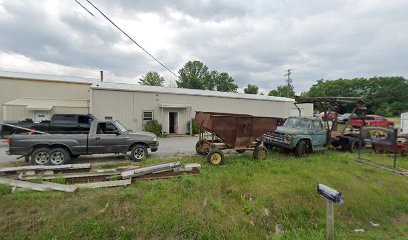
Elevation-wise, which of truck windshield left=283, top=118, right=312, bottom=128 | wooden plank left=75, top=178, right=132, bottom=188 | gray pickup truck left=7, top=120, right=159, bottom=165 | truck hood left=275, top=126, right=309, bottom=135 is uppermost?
truck windshield left=283, top=118, right=312, bottom=128

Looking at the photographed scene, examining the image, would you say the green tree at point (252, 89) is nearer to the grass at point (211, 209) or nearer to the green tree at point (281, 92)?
the green tree at point (281, 92)

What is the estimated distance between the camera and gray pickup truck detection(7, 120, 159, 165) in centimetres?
743

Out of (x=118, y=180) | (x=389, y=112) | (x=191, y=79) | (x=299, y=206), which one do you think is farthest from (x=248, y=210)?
(x=389, y=112)

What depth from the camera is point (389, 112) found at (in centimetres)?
5503

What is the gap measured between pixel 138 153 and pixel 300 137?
722cm

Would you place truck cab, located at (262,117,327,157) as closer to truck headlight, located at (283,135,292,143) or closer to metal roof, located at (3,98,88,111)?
truck headlight, located at (283,135,292,143)

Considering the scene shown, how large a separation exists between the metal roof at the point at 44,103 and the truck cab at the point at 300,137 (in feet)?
56.8

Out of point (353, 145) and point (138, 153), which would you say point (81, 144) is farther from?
point (353, 145)

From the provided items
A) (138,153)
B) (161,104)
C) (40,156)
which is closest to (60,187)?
(40,156)

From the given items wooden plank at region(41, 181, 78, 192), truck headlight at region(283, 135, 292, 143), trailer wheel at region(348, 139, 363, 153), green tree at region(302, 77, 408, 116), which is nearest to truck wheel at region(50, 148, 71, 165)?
wooden plank at region(41, 181, 78, 192)

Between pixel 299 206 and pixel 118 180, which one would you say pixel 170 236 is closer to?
pixel 118 180

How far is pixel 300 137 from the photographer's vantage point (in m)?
9.92

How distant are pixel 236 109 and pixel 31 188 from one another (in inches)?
768

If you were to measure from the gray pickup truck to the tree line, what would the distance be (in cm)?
4645
